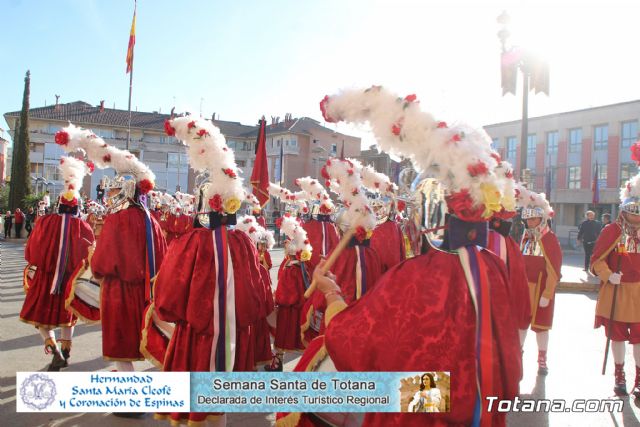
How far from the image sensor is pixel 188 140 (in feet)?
13.8

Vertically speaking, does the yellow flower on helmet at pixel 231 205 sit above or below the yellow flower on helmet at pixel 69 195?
below

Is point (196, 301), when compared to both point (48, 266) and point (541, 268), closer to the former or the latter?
point (48, 266)

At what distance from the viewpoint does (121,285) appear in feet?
16.1

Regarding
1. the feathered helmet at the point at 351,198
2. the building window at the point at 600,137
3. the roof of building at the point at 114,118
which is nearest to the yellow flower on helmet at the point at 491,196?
the feathered helmet at the point at 351,198

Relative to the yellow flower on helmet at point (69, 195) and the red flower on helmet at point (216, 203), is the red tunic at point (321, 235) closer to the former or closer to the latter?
the yellow flower on helmet at point (69, 195)

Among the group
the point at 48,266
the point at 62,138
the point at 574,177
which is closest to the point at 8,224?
the point at 48,266

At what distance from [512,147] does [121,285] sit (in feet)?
141

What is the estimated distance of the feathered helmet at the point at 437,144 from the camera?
2.21 meters

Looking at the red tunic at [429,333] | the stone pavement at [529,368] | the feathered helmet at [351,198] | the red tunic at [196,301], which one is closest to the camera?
the red tunic at [429,333]

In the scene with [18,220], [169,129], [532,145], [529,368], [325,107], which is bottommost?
[529,368]

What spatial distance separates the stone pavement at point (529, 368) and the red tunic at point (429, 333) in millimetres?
2991

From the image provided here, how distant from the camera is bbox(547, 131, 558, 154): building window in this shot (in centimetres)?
4088

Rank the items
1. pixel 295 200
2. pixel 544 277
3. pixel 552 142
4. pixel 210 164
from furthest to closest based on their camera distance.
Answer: pixel 552 142, pixel 295 200, pixel 544 277, pixel 210 164

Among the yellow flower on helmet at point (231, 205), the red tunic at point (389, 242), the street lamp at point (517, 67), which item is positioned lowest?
the red tunic at point (389, 242)
